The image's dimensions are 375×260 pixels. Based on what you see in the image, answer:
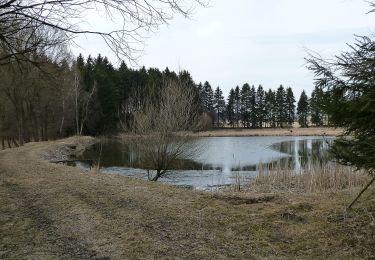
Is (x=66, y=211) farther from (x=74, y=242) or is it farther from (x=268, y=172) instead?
(x=268, y=172)

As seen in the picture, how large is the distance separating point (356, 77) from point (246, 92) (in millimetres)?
90438

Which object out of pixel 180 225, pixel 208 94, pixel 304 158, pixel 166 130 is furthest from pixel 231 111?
pixel 180 225

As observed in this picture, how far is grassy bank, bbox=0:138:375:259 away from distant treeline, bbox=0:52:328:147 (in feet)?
4.68

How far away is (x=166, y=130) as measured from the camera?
1675 centimetres

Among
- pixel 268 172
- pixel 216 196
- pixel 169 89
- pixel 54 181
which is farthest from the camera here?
pixel 169 89

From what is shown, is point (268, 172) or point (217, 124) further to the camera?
point (217, 124)

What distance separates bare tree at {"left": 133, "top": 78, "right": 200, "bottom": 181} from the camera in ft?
55.4

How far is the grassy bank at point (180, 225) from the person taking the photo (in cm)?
480

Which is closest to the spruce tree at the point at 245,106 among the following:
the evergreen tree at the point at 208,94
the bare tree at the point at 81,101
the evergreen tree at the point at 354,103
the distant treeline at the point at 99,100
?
the distant treeline at the point at 99,100

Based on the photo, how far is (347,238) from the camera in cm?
485

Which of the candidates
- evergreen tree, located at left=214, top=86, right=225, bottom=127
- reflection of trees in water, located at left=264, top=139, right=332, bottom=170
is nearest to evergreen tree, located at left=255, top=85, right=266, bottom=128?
evergreen tree, located at left=214, top=86, right=225, bottom=127

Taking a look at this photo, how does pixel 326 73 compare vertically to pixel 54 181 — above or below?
above

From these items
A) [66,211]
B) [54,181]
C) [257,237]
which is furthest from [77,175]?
[257,237]

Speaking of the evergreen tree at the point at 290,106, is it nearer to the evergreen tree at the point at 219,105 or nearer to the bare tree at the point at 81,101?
the evergreen tree at the point at 219,105
